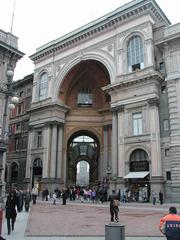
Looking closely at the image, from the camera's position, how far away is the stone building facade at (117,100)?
31609 mm

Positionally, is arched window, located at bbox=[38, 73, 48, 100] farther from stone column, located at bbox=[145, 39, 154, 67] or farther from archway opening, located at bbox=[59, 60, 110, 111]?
stone column, located at bbox=[145, 39, 154, 67]

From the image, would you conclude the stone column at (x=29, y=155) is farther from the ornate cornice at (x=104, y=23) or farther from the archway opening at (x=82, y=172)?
the archway opening at (x=82, y=172)

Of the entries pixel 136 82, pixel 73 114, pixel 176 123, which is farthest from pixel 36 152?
pixel 176 123

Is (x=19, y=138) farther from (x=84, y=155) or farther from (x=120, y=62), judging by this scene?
(x=120, y=62)

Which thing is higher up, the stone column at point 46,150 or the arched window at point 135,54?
the arched window at point 135,54

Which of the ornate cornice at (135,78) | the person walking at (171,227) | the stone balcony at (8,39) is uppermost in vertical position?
the stone balcony at (8,39)

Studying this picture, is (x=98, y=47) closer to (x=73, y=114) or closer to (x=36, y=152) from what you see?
(x=73, y=114)

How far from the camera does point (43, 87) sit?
4653cm

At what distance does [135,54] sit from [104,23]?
7.02 metres

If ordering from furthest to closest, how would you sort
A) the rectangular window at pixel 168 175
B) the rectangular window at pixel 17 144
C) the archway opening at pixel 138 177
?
the rectangular window at pixel 17 144
the archway opening at pixel 138 177
the rectangular window at pixel 168 175

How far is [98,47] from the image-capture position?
1597 inches

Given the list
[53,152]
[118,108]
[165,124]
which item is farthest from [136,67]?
[53,152]

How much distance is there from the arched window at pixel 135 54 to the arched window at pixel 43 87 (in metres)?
15.3

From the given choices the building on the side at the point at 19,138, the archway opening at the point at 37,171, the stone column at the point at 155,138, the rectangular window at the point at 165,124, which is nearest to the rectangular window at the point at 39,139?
the archway opening at the point at 37,171
